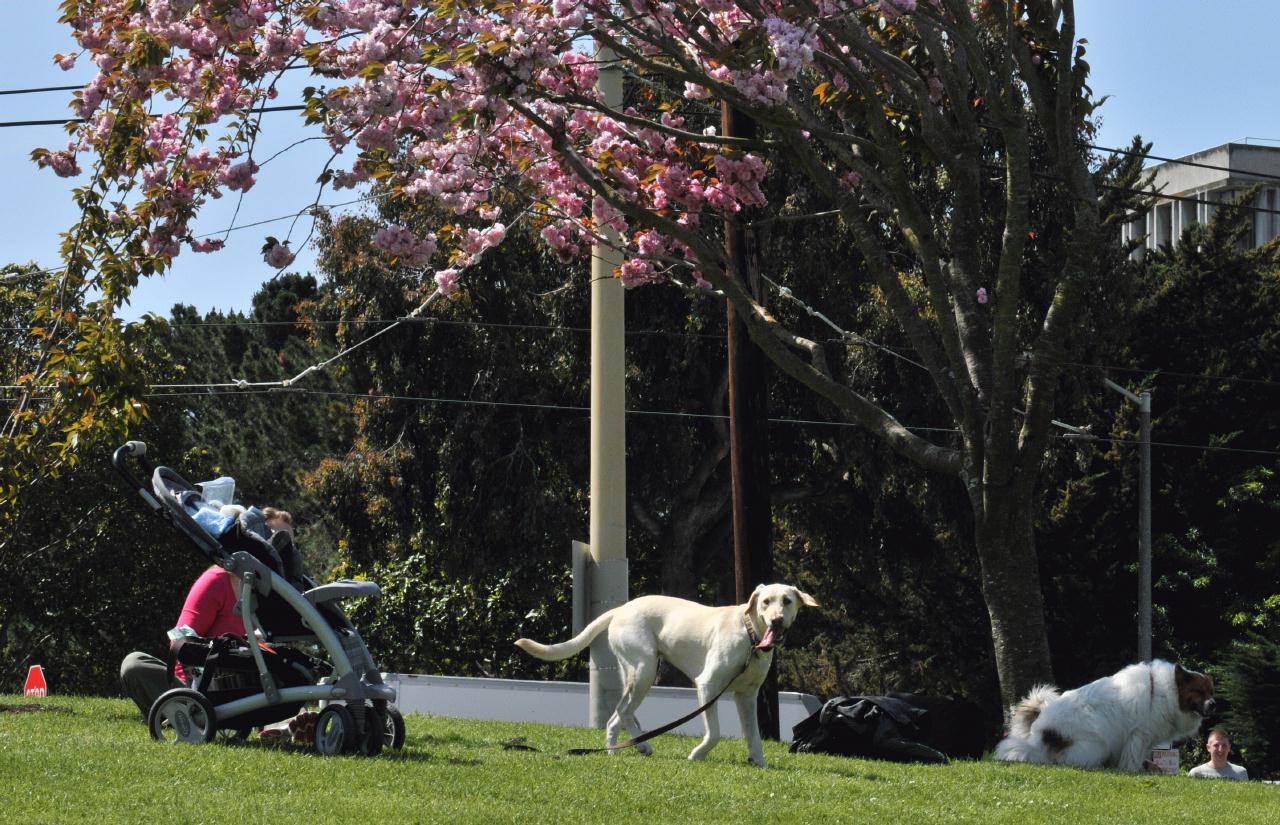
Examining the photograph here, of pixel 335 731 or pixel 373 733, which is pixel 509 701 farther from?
pixel 335 731

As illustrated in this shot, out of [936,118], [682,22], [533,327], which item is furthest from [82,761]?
[533,327]

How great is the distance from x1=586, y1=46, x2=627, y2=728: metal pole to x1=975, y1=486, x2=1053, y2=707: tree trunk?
3.37 metres

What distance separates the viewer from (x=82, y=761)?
884 centimetres

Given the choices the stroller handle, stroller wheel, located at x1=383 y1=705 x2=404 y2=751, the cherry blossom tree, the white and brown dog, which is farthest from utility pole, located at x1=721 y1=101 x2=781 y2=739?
the stroller handle

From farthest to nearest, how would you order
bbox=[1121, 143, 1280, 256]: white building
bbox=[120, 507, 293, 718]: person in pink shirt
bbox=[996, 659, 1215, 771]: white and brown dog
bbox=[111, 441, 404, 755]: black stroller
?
1. bbox=[1121, 143, 1280, 256]: white building
2. bbox=[996, 659, 1215, 771]: white and brown dog
3. bbox=[120, 507, 293, 718]: person in pink shirt
4. bbox=[111, 441, 404, 755]: black stroller

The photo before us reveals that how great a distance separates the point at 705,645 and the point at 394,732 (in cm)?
206

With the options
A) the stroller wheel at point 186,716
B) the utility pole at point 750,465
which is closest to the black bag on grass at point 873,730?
the utility pole at point 750,465

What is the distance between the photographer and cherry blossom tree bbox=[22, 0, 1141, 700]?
11.2 m

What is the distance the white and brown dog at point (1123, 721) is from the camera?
1230cm

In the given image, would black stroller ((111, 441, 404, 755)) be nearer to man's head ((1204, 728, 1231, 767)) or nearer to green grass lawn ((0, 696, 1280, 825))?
green grass lawn ((0, 696, 1280, 825))

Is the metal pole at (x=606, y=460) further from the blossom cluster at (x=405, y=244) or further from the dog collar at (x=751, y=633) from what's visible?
the dog collar at (x=751, y=633)

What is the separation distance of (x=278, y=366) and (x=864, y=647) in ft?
63.9

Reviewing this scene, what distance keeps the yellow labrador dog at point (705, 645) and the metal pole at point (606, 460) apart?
Answer: 3541 mm

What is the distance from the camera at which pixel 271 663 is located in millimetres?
10109
